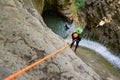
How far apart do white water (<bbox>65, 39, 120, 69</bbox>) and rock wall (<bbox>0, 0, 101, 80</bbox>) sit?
401 inches

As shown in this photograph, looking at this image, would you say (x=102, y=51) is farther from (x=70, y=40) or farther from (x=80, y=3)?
(x=80, y=3)

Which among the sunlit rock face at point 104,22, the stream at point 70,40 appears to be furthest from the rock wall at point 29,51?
the sunlit rock face at point 104,22

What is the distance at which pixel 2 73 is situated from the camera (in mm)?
3686

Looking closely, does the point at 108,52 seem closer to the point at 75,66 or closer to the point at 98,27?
the point at 98,27

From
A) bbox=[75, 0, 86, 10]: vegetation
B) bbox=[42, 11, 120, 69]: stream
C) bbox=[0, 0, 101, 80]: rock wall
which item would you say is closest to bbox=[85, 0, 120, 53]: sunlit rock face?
bbox=[75, 0, 86, 10]: vegetation

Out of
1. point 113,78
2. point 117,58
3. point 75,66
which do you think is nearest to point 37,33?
point 75,66

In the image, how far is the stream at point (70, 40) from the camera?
50.3 ft

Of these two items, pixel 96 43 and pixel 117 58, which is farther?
pixel 96 43

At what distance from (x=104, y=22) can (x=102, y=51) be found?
3.11 m

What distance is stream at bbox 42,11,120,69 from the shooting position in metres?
15.3

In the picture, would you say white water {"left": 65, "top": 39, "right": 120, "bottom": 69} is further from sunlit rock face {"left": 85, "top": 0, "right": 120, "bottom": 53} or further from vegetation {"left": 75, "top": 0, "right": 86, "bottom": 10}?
vegetation {"left": 75, "top": 0, "right": 86, "bottom": 10}

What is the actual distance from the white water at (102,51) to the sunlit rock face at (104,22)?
1.72 feet

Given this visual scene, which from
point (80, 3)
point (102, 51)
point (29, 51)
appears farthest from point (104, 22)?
point (29, 51)

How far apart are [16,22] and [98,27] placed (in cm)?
1426
